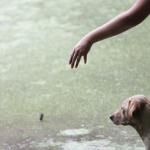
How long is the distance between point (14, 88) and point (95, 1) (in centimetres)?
214

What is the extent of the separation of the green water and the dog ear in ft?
1.70

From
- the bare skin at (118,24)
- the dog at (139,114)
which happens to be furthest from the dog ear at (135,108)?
the bare skin at (118,24)

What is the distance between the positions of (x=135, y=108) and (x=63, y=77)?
64.4 inches

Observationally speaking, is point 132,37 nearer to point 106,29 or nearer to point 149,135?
point 149,135

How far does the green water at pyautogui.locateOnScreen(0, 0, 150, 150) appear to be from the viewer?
363cm

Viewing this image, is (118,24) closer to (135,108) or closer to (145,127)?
(135,108)

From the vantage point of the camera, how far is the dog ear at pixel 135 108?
293 cm

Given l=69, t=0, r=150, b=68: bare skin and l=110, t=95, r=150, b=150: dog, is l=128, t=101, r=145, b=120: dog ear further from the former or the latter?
l=69, t=0, r=150, b=68: bare skin

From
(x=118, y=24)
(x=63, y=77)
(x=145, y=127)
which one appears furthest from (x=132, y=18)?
(x=63, y=77)

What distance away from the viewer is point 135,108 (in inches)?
115

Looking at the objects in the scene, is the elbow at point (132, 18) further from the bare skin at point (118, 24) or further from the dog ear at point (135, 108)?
the dog ear at point (135, 108)

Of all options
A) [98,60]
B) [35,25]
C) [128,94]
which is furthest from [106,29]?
[35,25]

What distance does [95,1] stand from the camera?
6.17 m

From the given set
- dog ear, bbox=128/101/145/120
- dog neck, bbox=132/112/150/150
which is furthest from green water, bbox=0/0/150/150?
dog ear, bbox=128/101/145/120
